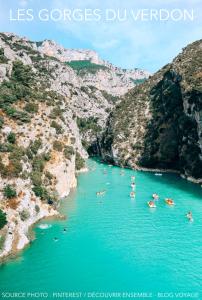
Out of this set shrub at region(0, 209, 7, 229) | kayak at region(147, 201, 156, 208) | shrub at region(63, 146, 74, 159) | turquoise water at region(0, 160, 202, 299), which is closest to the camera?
turquoise water at region(0, 160, 202, 299)

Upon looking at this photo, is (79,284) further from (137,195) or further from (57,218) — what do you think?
(137,195)

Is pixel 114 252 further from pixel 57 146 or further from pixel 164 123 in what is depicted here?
pixel 164 123

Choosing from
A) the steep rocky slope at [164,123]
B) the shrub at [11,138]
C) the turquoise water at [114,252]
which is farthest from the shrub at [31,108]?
the steep rocky slope at [164,123]

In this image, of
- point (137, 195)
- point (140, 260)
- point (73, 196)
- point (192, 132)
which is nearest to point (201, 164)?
point (192, 132)

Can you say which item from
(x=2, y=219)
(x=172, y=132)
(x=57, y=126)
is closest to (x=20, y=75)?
(x=57, y=126)

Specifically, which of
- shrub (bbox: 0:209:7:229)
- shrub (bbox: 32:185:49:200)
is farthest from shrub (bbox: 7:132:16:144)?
shrub (bbox: 0:209:7:229)

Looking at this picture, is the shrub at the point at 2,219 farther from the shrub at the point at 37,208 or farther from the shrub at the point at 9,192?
the shrub at the point at 37,208

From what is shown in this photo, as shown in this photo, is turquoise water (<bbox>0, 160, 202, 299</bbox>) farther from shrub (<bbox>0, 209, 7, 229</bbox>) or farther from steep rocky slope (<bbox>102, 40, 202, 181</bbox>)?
steep rocky slope (<bbox>102, 40, 202, 181</bbox>)
